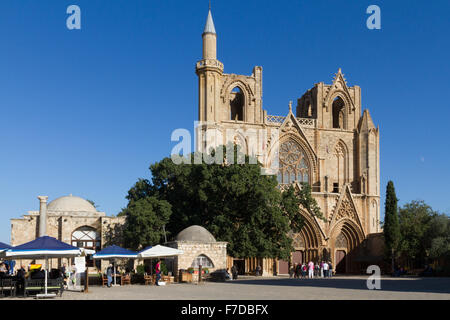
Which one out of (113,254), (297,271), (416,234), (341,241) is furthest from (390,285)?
(341,241)

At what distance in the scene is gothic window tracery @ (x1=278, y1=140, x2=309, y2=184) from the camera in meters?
56.3

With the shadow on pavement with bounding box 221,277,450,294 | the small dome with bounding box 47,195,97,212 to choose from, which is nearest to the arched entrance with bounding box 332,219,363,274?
the shadow on pavement with bounding box 221,277,450,294

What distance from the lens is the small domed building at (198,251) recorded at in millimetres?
32625

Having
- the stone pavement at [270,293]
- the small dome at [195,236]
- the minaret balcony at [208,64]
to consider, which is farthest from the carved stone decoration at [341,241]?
the stone pavement at [270,293]

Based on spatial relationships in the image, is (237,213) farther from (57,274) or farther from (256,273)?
→ (57,274)

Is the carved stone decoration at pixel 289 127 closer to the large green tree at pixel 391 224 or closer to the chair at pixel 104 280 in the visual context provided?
the large green tree at pixel 391 224

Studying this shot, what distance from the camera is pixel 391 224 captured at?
45.6 metres

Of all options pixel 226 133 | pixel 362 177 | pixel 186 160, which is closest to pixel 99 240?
pixel 186 160

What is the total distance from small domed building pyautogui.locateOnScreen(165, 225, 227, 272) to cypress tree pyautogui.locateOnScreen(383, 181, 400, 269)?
58.3ft

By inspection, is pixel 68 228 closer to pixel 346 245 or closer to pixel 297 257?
pixel 297 257

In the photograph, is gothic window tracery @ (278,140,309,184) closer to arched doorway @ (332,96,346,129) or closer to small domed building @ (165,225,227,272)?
arched doorway @ (332,96,346,129)

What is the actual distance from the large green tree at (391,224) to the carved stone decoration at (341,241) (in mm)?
6613

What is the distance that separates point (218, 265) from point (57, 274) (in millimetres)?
13206

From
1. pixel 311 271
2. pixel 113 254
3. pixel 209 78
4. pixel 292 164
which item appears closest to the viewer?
pixel 113 254
